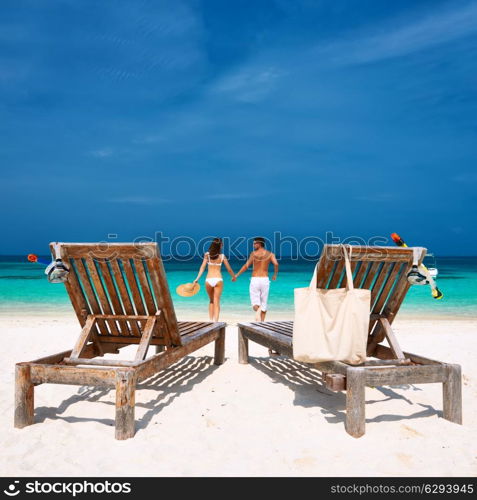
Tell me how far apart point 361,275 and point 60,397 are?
3131mm

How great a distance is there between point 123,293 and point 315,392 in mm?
2209

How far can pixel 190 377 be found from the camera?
514cm

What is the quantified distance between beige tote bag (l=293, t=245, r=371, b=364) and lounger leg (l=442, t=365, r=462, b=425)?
32.1 inches

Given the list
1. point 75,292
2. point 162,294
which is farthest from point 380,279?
point 75,292

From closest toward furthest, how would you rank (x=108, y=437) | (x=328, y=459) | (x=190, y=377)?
(x=328, y=459), (x=108, y=437), (x=190, y=377)

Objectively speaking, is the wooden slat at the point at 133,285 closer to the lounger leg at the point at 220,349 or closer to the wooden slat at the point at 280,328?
the wooden slat at the point at 280,328

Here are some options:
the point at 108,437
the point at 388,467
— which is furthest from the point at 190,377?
the point at 388,467

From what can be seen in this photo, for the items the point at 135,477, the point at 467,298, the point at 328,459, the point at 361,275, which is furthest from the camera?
the point at 467,298

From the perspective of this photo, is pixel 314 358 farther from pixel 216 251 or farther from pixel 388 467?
pixel 216 251

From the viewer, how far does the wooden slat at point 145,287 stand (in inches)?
145

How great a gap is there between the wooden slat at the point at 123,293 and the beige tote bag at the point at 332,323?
5.20 feet

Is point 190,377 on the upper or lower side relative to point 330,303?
lower

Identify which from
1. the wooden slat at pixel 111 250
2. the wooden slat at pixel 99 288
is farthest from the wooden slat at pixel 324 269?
the wooden slat at pixel 99 288

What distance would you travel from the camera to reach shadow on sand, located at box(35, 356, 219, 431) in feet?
12.1
